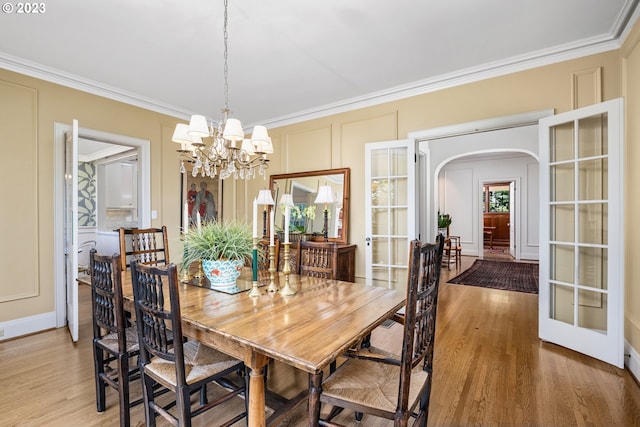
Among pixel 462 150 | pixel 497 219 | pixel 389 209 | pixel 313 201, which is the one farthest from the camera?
pixel 497 219

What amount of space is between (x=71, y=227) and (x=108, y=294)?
6.43 ft

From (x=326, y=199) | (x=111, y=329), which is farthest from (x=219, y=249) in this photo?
(x=326, y=199)

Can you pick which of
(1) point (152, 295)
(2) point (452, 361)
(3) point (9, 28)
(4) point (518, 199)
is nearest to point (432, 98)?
(2) point (452, 361)

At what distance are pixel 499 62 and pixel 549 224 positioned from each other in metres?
1.62

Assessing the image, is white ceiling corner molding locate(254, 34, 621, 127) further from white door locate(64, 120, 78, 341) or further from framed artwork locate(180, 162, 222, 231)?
white door locate(64, 120, 78, 341)

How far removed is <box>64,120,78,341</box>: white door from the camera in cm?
283

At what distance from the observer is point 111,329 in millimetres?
1709

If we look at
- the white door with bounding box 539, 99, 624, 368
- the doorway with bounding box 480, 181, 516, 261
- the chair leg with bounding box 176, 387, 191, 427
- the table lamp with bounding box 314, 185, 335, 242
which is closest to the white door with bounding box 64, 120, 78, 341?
the chair leg with bounding box 176, 387, 191, 427

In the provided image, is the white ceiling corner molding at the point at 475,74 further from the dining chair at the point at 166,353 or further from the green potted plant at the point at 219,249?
the dining chair at the point at 166,353

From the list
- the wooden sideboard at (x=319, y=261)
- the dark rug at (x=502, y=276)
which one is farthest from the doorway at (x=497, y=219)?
the wooden sideboard at (x=319, y=261)

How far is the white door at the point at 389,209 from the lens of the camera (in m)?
3.52

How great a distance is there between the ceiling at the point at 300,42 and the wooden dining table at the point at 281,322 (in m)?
2.00

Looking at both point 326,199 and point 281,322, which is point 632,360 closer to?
point 281,322

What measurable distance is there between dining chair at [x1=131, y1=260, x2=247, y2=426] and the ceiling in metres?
1.95
